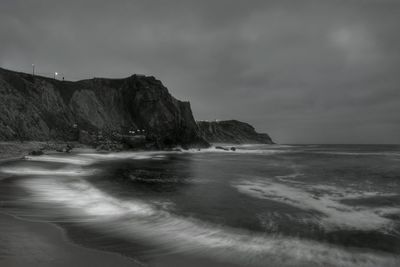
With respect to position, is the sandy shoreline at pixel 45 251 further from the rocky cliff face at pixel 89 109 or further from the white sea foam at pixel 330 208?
the rocky cliff face at pixel 89 109

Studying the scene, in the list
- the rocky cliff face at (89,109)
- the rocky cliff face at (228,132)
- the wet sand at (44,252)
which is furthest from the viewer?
the rocky cliff face at (228,132)

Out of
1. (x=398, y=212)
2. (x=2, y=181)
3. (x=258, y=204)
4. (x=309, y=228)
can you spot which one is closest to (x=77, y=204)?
(x=2, y=181)

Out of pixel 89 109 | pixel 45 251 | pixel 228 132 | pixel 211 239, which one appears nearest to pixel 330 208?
pixel 211 239

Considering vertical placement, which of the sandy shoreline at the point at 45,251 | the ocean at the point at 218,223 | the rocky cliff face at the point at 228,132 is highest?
the rocky cliff face at the point at 228,132

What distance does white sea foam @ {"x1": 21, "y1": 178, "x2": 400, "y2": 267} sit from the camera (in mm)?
6152

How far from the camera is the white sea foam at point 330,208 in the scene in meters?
9.54

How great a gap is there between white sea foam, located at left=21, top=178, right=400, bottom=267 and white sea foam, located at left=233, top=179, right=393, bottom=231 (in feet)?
8.62

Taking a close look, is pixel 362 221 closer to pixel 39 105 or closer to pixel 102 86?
pixel 39 105

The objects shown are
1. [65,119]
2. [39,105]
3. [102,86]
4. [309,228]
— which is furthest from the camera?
[102,86]

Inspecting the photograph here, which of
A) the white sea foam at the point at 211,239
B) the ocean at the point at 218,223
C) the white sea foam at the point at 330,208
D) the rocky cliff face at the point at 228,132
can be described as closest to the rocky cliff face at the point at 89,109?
the ocean at the point at 218,223

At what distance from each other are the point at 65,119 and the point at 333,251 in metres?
64.6

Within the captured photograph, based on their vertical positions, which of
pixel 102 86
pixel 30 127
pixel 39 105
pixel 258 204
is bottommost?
pixel 258 204

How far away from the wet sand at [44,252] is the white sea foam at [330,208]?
7.51m

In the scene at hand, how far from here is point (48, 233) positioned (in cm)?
646
